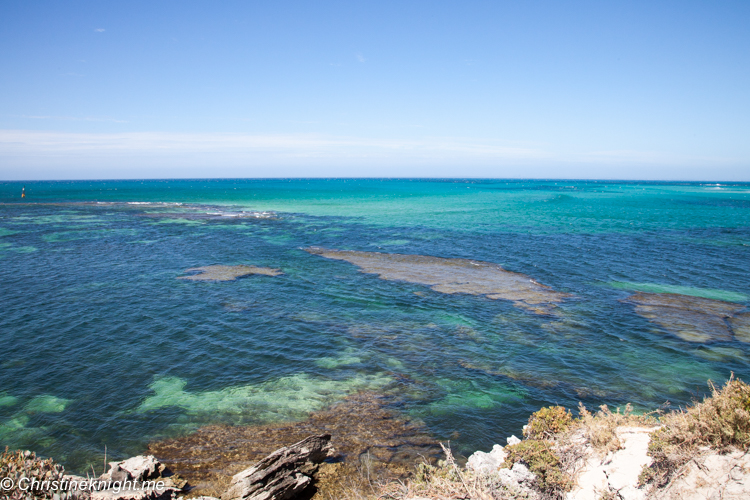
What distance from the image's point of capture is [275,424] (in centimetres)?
1218

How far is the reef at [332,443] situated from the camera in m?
9.98

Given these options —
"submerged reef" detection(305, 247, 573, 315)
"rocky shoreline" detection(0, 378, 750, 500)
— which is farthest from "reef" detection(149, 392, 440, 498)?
"submerged reef" detection(305, 247, 573, 315)

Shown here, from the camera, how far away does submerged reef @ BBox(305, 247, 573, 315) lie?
24.3 metres

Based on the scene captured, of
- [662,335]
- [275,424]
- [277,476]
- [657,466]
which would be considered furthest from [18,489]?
[662,335]

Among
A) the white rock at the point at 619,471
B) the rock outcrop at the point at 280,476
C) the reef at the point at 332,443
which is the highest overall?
the white rock at the point at 619,471

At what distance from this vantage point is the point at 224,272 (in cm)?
2967

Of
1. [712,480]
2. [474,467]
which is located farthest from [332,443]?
[712,480]

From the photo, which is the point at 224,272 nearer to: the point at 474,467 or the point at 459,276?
the point at 459,276

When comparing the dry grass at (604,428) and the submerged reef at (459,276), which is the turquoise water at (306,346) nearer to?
the submerged reef at (459,276)

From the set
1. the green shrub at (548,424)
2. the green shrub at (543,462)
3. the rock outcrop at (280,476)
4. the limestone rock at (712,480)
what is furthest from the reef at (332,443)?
the limestone rock at (712,480)

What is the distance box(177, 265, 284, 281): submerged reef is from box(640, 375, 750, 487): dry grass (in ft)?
83.5

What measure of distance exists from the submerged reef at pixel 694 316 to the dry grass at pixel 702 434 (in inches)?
542

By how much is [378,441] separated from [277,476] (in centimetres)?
334

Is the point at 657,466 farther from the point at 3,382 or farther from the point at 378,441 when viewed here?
the point at 3,382
